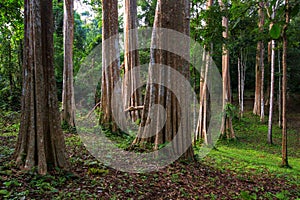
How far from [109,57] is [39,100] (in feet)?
21.6

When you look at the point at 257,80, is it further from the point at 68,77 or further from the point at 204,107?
the point at 68,77

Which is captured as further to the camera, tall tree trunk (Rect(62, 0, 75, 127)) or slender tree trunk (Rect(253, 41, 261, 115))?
slender tree trunk (Rect(253, 41, 261, 115))

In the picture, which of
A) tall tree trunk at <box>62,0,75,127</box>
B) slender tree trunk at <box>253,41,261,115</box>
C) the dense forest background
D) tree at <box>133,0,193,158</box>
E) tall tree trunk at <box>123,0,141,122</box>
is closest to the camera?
the dense forest background

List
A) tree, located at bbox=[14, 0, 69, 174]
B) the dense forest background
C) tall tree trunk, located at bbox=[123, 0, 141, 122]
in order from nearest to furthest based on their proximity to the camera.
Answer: the dense forest background, tree, located at bbox=[14, 0, 69, 174], tall tree trunk, located at bbox=[123, 0, 141, 122]

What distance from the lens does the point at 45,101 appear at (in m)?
4.71

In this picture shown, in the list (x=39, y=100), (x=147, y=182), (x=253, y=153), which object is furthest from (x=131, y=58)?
(x=39, y=100)

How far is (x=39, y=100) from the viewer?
4516 millimetres

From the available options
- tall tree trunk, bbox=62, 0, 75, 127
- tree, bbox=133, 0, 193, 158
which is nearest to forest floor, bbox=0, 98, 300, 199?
tree, bbox=133, 0, 193, 158

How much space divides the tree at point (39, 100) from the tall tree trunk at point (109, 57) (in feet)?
19.1

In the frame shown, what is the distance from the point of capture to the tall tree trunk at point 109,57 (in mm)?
10742

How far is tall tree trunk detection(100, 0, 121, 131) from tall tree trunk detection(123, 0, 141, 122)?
2292 millimetres

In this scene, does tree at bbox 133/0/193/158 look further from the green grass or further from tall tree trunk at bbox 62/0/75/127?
tall tree trunk at bbox 62/0/75/127

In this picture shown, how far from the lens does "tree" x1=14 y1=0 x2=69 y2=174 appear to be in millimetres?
4488

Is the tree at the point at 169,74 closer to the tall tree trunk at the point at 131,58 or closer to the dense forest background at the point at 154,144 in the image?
the dense forest background at the point at 154,144
